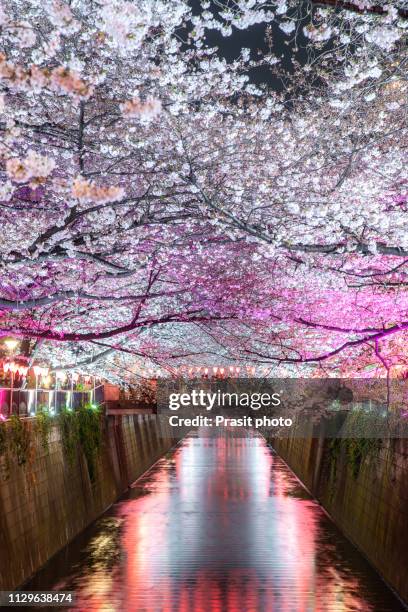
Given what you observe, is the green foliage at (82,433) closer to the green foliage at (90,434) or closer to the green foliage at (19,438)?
the green foliage at (90,434)

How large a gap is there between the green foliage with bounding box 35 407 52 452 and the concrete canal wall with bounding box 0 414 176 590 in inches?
5.1

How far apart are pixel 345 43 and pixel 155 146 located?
122 inches

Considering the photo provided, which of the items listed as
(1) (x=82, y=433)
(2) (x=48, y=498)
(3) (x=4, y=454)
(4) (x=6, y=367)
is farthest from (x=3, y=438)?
(4) (x=6, y=367)

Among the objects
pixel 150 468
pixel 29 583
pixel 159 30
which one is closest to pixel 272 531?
pixel 29 583

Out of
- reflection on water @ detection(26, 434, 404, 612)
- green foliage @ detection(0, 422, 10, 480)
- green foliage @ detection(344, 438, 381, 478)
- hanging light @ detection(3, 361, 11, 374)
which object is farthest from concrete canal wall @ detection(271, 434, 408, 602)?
hanging light @ detection(3, 361, 11, 374)

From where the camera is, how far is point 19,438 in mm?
12555

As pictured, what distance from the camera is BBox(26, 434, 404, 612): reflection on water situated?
→ 12.1 metres

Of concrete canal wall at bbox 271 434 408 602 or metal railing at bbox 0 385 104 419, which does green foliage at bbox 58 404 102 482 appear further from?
concrete canal wall at bbox 271 434 408 602

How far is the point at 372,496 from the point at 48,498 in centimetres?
543

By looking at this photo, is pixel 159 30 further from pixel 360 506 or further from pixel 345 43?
pixel 360 506

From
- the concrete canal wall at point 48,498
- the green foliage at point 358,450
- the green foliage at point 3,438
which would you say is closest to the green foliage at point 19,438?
the concrete canal wall at point 48,498

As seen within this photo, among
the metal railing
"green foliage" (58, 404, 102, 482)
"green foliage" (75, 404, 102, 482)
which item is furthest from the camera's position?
"green foliage" (75, 404, 102, 482)

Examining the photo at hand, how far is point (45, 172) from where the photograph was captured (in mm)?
5594

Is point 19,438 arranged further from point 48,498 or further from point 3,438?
point 48,498
